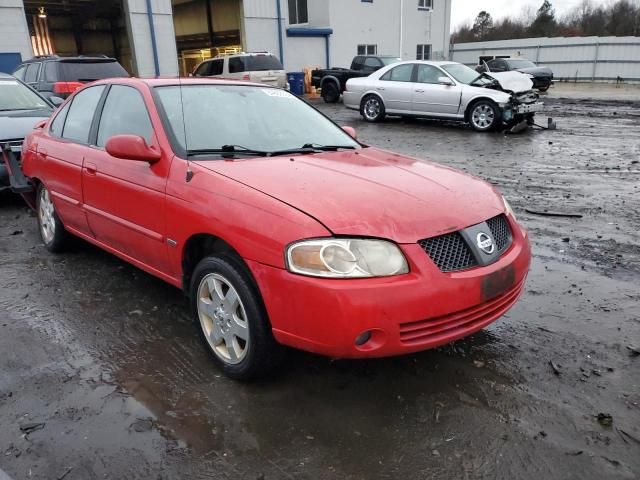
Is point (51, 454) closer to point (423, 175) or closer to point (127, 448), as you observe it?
point (127, 448)

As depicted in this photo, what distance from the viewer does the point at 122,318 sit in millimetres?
3734

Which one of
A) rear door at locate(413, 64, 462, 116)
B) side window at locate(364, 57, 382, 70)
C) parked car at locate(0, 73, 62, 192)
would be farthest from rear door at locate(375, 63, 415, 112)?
parked car at locate(0, 73, 62, 192)

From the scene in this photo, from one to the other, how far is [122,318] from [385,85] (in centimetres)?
1168

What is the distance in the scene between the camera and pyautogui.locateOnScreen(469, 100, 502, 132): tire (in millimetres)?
11966

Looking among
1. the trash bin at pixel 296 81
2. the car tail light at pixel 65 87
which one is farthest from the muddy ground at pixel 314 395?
the trash bin at pixel 296 81

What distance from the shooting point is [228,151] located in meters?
3.37

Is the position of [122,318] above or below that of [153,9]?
below

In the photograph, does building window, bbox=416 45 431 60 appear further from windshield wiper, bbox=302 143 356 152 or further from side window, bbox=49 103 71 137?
windshield wiper, bbox=302 143 356 152

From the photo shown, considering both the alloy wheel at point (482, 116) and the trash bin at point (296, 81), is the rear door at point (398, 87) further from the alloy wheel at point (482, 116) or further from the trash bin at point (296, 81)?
the trash bin at point (296, 81)

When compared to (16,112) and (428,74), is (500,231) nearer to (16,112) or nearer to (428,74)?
(16,112)

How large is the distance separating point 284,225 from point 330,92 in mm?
20493

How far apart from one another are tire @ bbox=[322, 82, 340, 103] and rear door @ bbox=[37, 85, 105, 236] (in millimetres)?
18051

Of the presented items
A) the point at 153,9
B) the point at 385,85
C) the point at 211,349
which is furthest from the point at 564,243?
the point at 153,9

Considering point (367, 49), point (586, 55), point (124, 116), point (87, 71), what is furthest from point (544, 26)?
point (124, 116)
